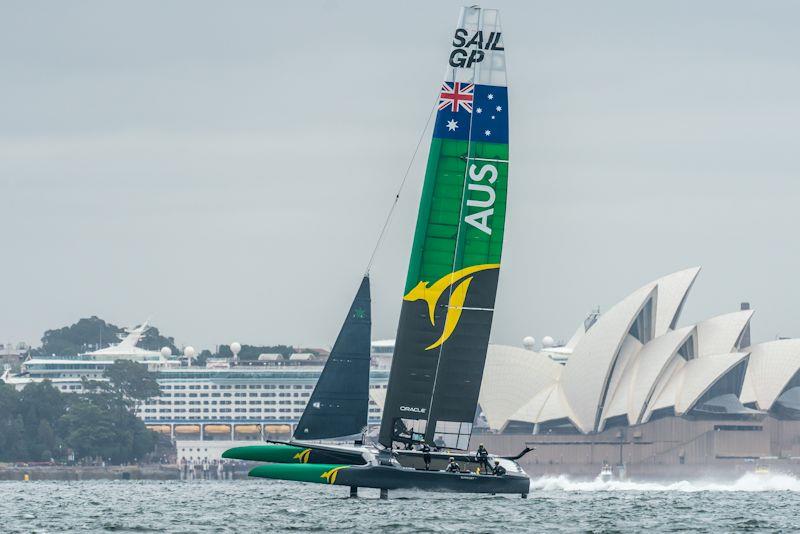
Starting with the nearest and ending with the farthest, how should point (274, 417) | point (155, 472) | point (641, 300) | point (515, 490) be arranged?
point (515, 490), point (641, 300), point (155, 472), point (274, 417)

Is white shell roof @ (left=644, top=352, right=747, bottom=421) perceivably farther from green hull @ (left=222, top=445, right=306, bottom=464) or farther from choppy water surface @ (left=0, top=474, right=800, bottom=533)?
green hull @ (left=222, top=445, right=306, bottom=464)

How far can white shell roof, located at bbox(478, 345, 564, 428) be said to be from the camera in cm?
10919

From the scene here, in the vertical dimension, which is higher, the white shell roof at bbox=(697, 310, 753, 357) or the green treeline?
the white shell roof at bbox=(697, 310, 753, 357)

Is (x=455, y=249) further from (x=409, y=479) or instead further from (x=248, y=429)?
(x=248, y=429)

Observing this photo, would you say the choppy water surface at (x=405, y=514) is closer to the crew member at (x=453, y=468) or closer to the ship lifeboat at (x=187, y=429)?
the crew member at (x=453, y=468)

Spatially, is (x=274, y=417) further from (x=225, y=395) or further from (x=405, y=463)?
(x=405, y=463)

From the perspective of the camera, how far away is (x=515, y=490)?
137 feet

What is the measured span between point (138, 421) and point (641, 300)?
5297 cm

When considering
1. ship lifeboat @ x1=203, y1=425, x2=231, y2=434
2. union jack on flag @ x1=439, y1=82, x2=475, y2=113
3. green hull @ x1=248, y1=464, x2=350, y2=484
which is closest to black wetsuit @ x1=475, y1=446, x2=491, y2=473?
green hull @ x1=248, y1=464, x2=350, y2=484

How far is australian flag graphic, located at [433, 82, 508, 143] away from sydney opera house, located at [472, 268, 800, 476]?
183 ft

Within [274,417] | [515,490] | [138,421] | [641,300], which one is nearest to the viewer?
[515,490]

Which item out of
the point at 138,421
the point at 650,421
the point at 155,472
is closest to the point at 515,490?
the point at 650,421

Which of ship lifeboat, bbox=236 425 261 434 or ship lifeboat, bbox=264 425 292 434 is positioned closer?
ship lifeboat, bbox=264 425 292 434

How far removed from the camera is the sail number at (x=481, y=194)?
1698 inches
